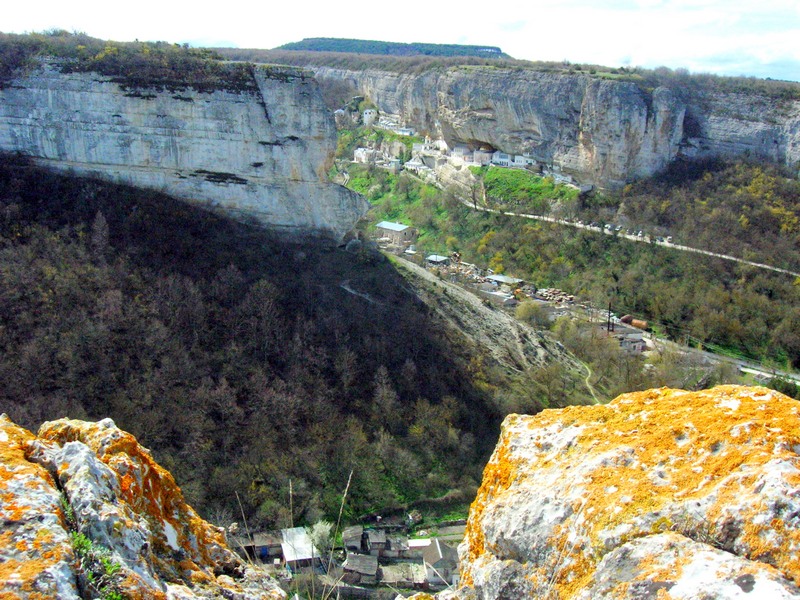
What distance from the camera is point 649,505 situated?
9.98 feet

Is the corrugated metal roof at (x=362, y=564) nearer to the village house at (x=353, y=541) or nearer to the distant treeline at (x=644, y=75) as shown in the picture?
the village house at (x=353, y=541)

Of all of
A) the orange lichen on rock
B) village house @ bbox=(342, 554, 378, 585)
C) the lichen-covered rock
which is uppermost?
the lichen-covered rock

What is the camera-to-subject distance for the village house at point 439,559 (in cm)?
1440

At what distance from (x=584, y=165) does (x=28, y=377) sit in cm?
3917

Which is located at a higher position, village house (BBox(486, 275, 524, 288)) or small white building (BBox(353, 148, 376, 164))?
small white building (BBox(353, 148, 376, 164))

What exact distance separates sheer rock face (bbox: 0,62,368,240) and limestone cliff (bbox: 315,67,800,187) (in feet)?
84.7

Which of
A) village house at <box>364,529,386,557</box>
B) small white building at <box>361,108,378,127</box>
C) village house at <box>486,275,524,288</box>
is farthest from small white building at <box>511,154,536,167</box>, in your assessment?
village house at <box>364,529,386,557</box>

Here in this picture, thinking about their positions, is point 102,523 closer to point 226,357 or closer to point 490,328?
point 226,357

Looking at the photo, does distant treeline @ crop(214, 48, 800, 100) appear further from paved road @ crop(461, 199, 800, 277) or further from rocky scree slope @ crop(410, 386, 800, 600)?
rocky scree slope @ crop(410, 386, 800, 600)

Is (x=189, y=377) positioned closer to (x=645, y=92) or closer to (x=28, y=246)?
(x=28, y=246)

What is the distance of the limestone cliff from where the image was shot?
44.5m

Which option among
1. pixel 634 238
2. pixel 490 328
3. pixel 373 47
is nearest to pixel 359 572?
pixel 490 328

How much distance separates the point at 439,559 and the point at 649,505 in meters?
12.9

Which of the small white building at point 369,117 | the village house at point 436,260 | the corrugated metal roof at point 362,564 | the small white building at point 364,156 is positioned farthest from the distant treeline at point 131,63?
the small white building at point 369,117
